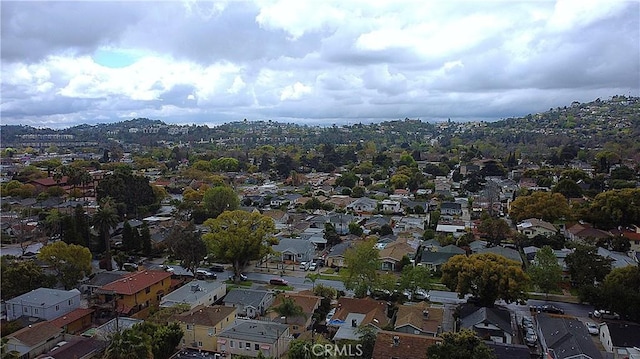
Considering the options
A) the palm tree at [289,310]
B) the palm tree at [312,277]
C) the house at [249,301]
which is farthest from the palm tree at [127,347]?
the palm tree at [312,277]

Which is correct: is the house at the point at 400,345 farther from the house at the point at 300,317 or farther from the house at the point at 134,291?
the house at the point at 134,291

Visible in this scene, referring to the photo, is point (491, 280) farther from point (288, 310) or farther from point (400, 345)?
point (288, 310)

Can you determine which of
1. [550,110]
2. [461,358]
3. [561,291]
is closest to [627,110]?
[550,110]

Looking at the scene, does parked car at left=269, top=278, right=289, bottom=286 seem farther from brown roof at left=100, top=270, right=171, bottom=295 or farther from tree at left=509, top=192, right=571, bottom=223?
tree at left=509, top=192, right=571, bottom=223

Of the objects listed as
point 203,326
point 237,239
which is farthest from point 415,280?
point 203,326

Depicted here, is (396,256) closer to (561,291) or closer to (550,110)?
(561,291)

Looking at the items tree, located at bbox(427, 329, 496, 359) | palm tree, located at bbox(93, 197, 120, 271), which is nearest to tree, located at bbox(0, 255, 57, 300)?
palm tree, located at bbox(93, 197, 120, 271)
